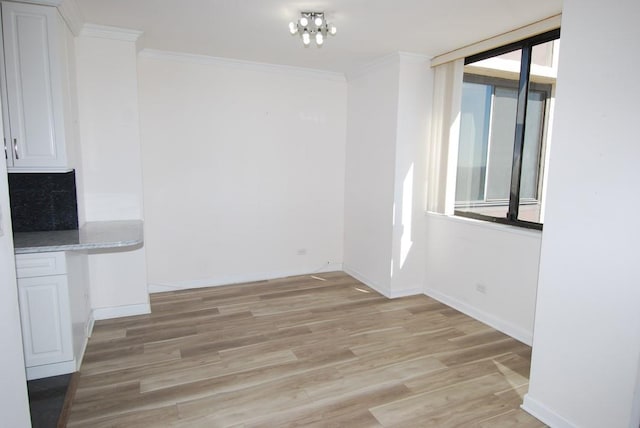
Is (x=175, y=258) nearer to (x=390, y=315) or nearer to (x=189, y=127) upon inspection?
(x=189, y=127)

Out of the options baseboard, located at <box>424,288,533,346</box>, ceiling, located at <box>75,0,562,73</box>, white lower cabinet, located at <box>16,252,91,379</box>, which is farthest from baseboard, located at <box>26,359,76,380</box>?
baseboard, located at <box>424,288,533,346</box>

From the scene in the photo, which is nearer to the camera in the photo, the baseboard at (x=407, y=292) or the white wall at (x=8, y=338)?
the white wall at (x=8, y=338)

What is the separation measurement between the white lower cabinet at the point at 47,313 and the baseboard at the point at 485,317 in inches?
137

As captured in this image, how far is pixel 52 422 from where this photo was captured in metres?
2.23

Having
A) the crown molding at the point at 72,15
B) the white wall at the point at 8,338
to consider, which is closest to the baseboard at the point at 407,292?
the white wall at the point at 8,338

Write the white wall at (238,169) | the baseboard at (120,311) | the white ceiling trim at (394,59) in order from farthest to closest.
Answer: the white wall at (238,169), the white ceiling trim at (394,59), the baseboard at (120,311)

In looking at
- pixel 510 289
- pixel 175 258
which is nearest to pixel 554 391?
pixel 510 289

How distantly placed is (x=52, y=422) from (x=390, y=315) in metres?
2.82

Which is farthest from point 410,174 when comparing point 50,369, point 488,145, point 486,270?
point 50,369

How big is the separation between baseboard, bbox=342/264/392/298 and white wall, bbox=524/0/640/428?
214 centimetres

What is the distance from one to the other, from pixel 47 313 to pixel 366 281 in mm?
3313

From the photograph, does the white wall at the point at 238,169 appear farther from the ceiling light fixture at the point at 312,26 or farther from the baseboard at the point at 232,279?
the ceiling light fixture at the point at 312,26

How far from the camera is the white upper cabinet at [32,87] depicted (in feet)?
8.96

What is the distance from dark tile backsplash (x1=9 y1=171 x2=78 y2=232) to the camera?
3156 millimetres
